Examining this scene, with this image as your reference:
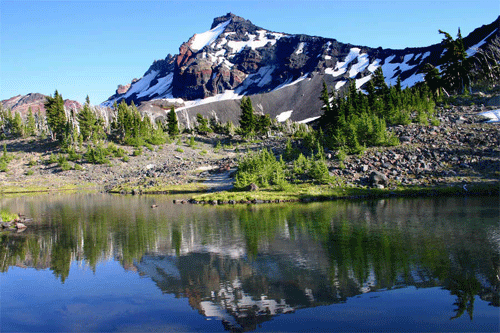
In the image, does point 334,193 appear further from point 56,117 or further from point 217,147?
point 56,117

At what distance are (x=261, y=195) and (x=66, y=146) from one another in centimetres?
7148

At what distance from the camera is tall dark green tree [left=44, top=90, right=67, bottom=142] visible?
108m

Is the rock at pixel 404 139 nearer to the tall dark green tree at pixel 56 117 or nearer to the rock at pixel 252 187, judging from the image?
the rock at pixel 252 187

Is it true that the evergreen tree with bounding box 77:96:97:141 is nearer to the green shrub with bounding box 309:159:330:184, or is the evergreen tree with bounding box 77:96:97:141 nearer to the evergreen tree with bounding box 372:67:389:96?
the green shrub with bounding box 309:159:330:184

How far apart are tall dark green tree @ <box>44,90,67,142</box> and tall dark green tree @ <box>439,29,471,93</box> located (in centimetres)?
10021

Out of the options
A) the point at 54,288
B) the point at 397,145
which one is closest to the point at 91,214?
the point at 54,288

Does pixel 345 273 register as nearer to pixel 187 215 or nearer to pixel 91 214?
pixel 187 215

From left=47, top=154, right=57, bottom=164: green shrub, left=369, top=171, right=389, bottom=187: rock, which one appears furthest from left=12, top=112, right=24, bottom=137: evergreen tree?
left=369, top=171, right=389, bottom=187: rock

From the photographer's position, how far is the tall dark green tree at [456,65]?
3339 inches

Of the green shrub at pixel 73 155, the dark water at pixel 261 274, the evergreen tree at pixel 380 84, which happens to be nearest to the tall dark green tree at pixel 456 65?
the evergreen tree at pixel 380 84

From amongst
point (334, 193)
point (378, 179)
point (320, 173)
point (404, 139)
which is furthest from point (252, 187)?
point (404, 139)

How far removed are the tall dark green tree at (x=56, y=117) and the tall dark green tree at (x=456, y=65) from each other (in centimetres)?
10021

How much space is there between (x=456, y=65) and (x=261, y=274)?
3411 inches

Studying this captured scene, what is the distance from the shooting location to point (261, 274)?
18625 mm
